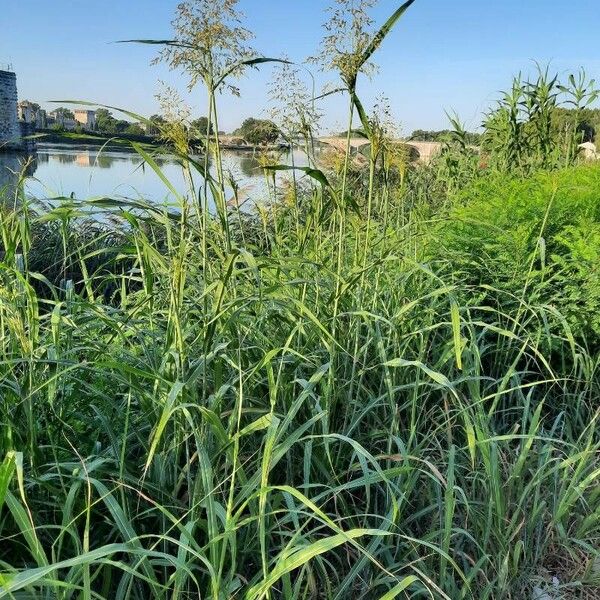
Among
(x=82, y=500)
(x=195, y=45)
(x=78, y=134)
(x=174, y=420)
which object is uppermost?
(x=195, y=45)

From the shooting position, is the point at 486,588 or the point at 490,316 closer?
the point at 486,588

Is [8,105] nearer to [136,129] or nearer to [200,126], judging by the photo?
[136,129]

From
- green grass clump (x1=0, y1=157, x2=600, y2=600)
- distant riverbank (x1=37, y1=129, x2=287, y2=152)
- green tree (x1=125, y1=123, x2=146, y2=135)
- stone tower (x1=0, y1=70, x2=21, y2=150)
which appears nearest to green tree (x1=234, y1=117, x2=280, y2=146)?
distant riverbank (x1=37, y1=129, x2=287, y2=152)

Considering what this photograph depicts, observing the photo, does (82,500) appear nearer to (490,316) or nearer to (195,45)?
(195,45)

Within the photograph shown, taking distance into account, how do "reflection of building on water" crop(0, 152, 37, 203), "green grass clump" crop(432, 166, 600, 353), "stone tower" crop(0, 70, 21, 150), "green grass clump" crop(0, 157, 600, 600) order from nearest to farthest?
"green grass clump" crop(0, 157, 600, 600)
"reflection of building on water" crop(0, 152, 37, 203)
"green grass clump" crop(432, 166, 600, 353)
"stone tower" crop(0, 70, 21, 150)

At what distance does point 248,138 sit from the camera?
8.68ft

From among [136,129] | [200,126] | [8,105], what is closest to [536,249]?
[200,126]

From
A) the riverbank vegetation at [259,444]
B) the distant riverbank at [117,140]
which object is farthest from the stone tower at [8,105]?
the riverbank vegetation at [259,444]

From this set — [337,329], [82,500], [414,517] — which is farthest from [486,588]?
[82,500]

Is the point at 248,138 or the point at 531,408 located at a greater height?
the point at 248,138

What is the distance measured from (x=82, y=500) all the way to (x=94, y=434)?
247mm

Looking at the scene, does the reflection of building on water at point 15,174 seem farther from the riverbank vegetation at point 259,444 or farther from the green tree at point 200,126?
the green tree at point 200,126

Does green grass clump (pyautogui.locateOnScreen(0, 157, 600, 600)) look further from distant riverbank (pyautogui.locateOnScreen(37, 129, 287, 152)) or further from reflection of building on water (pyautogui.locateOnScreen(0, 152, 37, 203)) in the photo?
reflection of building on water (pyautogui.locateOnScreen(0, 152, 37, 203))

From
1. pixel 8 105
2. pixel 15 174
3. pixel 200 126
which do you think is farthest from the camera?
pixel 8 105
